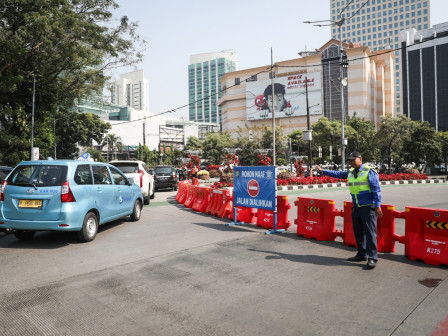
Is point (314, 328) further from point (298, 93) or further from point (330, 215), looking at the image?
point (298, 93)

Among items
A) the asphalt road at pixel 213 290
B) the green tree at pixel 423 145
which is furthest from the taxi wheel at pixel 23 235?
the green tree at pixel 423 145

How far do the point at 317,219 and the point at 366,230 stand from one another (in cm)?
192

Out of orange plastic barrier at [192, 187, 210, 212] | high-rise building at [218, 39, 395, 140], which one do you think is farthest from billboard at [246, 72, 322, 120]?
orange plastic barrier at [192, 187, 210, 212]

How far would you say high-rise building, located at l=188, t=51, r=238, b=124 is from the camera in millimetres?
182000

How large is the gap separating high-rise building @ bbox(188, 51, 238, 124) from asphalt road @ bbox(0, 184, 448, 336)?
17384cm

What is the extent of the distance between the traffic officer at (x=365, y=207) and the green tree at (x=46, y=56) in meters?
17.1

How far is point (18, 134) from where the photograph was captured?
24.0 metres

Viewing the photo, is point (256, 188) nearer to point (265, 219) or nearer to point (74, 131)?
point (265, 219)

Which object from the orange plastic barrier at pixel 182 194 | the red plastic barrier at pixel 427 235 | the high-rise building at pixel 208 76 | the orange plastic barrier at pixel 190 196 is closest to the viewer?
the red plastic barrier at pixel 427 235

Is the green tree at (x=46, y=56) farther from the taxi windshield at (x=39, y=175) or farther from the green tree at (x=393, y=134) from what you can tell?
the green tree at (x=393, y=134)

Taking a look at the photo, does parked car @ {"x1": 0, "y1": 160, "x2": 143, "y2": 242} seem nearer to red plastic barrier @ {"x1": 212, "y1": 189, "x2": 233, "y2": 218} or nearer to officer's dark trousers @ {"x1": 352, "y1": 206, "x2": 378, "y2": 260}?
red plastic barrier @ {"x1": 212, "y1": 189, "x2": 233, "y2": 218}

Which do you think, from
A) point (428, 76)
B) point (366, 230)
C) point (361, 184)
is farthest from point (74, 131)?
point (428, 76)

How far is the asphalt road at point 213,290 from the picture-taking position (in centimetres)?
351

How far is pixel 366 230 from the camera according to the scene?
221 inches
